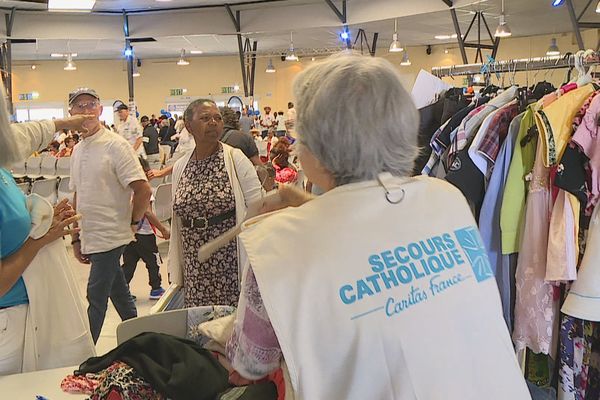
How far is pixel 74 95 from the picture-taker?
10.6 feet

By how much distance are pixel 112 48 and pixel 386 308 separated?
1697 cm

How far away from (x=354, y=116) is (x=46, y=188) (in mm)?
7665

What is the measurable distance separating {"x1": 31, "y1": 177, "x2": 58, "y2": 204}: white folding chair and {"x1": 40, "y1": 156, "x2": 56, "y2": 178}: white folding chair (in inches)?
83.8

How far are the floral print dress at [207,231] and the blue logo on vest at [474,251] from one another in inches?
75.4

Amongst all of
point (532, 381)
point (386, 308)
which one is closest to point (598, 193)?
point (532, 381)

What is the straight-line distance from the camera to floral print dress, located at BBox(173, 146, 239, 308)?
3.12 m

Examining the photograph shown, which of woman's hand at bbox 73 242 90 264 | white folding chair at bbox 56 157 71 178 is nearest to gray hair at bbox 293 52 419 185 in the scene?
woman's hand at bbox 73 242 90 264

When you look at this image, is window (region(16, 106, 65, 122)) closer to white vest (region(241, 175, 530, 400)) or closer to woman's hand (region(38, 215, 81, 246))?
woman's hand (region(38, 215, 81, 246))

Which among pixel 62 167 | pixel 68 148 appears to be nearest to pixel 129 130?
pixel 62 167

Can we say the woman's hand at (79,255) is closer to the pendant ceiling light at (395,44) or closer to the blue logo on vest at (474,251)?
the blue logo on vest at (474,251)

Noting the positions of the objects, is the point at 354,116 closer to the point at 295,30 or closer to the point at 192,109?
the point at 192,109

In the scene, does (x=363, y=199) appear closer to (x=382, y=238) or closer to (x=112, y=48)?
(x=382, y=238)

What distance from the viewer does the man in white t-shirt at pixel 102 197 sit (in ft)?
10.9

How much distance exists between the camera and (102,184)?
3.36 metres
